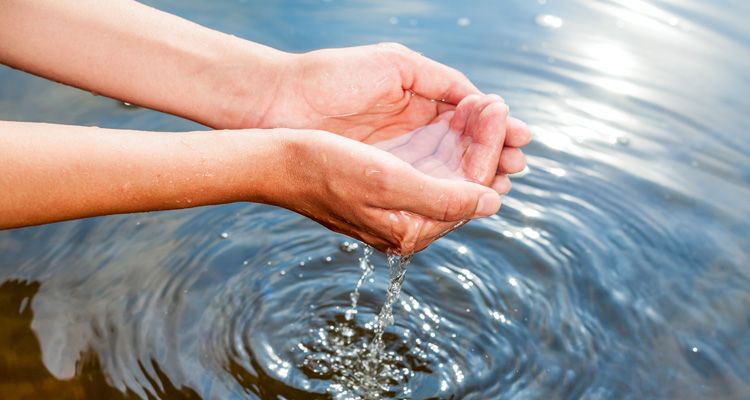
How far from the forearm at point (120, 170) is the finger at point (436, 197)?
1.03 feet

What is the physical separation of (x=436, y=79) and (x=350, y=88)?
0.87 ft

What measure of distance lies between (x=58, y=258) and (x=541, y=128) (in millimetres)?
1980

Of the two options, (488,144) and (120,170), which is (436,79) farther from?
(120,170)

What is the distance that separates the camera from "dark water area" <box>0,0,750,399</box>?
87.9 inches

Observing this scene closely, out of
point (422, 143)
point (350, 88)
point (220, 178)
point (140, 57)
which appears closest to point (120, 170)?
point (220, 178)

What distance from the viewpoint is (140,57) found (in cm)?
227

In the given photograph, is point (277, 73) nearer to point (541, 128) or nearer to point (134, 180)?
point (134, 180)

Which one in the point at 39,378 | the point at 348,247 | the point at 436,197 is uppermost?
the point at 436,197

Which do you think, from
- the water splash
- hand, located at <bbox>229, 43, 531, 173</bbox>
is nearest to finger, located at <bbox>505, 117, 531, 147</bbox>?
hand, located at <bbox>229, 43, 531, 173</bbox>

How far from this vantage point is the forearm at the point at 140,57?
7.02 ft

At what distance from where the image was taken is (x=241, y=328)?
2346 mm

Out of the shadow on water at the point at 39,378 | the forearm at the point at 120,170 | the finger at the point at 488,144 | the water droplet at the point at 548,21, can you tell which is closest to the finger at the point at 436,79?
the finger at the point at 488,144

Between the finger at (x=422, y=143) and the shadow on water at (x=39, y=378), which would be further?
the finger at (x=422, y=143)

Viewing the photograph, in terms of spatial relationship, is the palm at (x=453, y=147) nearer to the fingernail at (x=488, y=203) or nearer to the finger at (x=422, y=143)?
the finger at (x=422, y=143)
